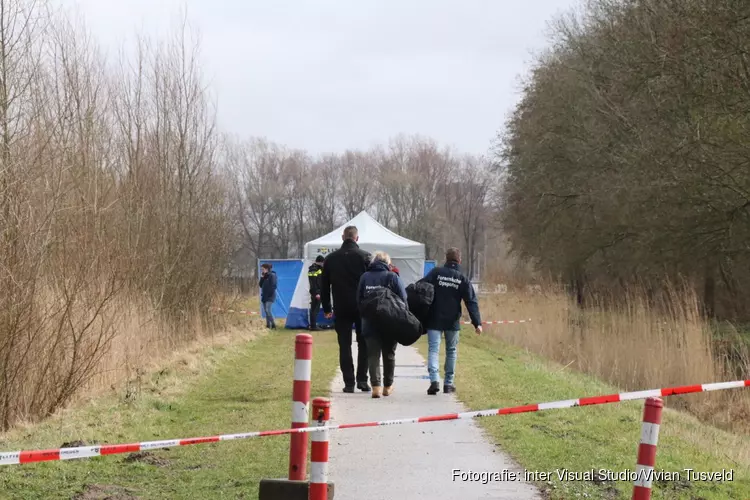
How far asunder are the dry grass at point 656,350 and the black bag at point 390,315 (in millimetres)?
5146

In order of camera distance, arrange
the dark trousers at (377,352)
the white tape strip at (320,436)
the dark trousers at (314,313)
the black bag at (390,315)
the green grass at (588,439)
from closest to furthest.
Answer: the white tape strip at (320,436), the green grass at (588,439), the black bag at (390,315), the dark trousers at (377,352), the dark trousers at (314,313)

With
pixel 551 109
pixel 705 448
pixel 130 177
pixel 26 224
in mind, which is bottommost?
pixel 705 448

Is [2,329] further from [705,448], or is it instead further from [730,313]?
[730,313]

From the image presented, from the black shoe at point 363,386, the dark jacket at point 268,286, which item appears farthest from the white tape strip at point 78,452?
the dark jacket at point 268,286

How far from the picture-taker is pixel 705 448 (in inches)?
352

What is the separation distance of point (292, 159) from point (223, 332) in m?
56.2

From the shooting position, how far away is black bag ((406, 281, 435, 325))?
11273mm

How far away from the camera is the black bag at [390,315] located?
10742 millimetres

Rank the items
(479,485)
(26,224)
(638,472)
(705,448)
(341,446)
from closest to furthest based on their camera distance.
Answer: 1. (638,472)
2. (479,485)
3. (341,446)
4. (705,448)
5. (26,224)

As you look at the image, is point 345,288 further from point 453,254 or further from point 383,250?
point 383,250

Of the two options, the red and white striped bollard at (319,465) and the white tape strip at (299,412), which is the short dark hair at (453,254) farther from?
the red and white striped bollard at (319,465)

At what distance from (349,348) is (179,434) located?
2.91 metres

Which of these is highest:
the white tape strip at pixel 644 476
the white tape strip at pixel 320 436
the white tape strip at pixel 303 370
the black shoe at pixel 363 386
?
the white tape strip at pixel 303 370

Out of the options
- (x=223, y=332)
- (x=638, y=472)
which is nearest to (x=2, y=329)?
(x=638, y=472)
